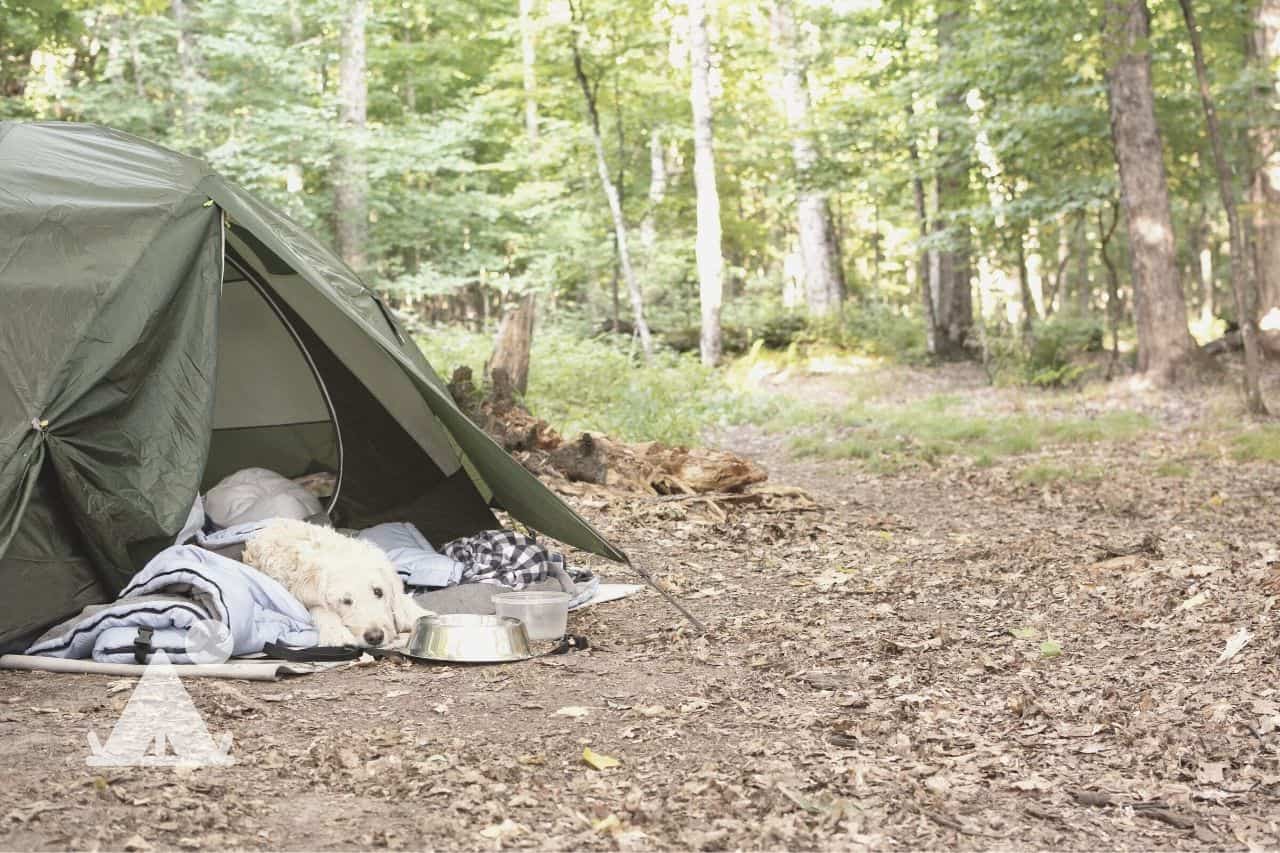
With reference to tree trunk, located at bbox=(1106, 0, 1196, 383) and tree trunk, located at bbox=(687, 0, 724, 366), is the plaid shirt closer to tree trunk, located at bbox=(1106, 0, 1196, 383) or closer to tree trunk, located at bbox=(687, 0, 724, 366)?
tree trunk, located at bbox=(1106, 0, 1196, 383)

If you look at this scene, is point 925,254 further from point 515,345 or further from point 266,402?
point 266,402

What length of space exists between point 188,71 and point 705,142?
22.2ft

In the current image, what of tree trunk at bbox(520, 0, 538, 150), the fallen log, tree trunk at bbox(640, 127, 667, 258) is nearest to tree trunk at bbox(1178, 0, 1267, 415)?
the fallen log

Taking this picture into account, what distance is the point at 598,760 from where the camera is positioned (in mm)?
2883

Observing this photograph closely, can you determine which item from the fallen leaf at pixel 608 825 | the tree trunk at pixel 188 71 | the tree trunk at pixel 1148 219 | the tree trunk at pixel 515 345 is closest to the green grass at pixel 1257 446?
the tree trunk at pixel 1148 219

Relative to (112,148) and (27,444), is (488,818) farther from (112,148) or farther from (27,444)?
(112,148)

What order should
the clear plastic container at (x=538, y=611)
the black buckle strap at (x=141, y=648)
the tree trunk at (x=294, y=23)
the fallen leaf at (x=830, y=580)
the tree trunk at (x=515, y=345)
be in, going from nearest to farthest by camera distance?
1. the black buckle strap at (x=141, y=648)
2. the clear plastic container at (x=538, y=611)
3. the fallen leaf at (x=830, y=580)
4. the tree trunk at (x=515, y=345)
5. the tree trunk at (x=294, y=23)

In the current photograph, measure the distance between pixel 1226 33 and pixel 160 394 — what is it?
1092cm

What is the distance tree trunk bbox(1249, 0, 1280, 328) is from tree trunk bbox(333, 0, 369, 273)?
1049 centimetres

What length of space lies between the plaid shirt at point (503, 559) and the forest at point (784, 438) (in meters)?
0.38

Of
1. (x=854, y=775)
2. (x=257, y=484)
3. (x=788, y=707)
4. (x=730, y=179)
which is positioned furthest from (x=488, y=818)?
(x=730, y=179)

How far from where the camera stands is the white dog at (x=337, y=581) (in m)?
4.04

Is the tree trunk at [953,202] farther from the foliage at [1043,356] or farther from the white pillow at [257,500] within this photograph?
the white pillow at [257,500]

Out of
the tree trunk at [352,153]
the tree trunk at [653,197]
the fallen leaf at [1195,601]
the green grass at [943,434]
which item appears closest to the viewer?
the fallen leaf at [1195,601]
